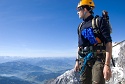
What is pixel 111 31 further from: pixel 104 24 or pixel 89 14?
pixel 89 14

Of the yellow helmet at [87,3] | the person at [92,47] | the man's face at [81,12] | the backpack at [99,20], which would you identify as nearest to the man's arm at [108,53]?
the person at [92,47]

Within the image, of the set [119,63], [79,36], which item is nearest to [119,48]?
[119,63]

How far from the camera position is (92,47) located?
28.4 ft

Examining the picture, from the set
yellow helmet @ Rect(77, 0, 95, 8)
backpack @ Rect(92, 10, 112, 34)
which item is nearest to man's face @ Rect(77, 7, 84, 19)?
yellow helmet @ Rect(77, 0, 95, 8)

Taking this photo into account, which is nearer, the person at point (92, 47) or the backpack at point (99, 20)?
the person at point (92, 47)

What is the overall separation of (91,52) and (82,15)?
1794 millimetres

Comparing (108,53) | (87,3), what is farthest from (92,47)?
(87,3)

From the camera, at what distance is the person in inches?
304

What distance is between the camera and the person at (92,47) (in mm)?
7711

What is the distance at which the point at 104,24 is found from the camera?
800 centimetres

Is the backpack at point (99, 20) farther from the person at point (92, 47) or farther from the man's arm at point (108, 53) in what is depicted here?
the man's arm at point (108, 53)

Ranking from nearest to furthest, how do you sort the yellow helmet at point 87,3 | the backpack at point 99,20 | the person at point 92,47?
the person at point 92,47, the backpack at point 99,20, the yellow helmet at point 87,3

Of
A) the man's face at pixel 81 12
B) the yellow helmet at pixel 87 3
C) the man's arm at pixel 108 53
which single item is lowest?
the man's arm at pixel 108 53

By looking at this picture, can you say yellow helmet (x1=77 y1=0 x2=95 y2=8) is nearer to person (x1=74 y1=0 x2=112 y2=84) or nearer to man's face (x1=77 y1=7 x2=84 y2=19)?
person (x1=74 y1=0 x2=112 y2=84)
